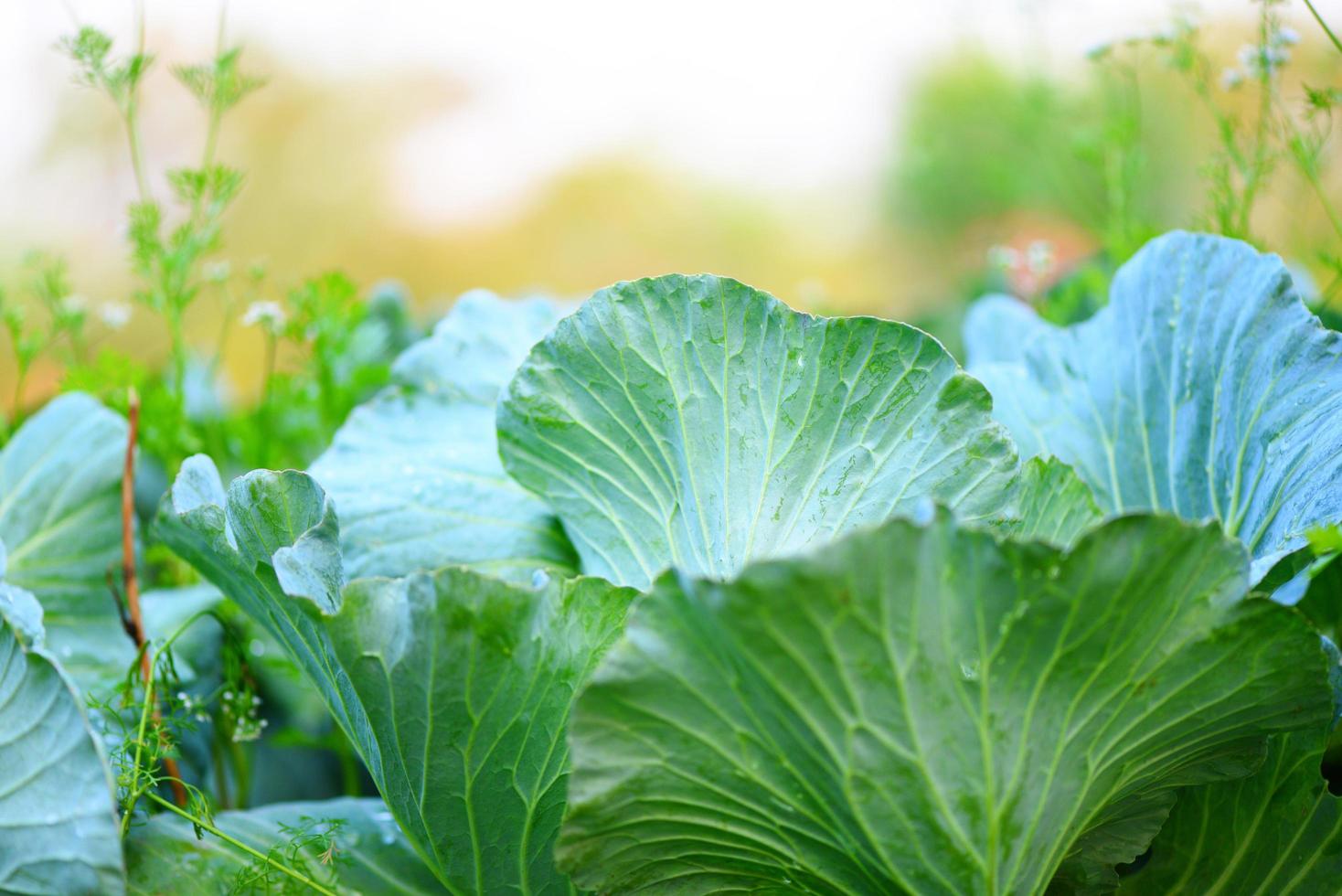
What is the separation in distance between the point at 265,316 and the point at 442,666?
0.57 m

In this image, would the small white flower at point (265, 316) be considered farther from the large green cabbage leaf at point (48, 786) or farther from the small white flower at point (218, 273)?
the large green cabbage leaf at point (48, 786)

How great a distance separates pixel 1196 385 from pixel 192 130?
308 cm

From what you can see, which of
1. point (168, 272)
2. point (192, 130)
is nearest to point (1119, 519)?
point (168, 272)

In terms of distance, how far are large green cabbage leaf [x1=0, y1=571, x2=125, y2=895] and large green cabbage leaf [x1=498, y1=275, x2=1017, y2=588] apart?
0.95 feet

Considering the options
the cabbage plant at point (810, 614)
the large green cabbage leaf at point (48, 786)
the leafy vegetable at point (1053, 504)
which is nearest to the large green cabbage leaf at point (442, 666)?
the cabbage plant at point (810, 614)

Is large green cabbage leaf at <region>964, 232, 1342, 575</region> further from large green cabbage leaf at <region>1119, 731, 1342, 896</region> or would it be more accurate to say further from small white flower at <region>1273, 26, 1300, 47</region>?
small white flower at <region>1273, 26, 1300, 47</region>

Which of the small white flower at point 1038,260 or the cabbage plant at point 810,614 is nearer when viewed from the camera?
the cabbage plant at point 810,614

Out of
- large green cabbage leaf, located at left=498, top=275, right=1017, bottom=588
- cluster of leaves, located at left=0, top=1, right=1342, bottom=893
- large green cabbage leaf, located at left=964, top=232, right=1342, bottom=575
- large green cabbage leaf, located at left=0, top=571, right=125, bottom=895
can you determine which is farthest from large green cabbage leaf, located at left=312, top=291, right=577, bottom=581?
large green cabbage leaf, located at left=964, top=232, right=1342, bottom=575

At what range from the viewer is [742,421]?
62cm

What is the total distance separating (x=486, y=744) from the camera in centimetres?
56

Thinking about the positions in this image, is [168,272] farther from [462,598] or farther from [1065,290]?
[1065,290]

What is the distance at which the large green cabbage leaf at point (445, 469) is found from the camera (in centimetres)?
76

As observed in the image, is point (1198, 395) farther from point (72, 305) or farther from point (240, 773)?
point (72, 305)

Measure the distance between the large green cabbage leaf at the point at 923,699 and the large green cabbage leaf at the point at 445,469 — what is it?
267mm
